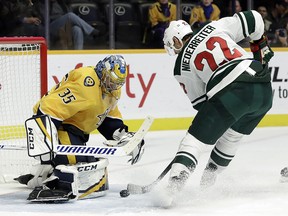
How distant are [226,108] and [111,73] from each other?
0.61 meters

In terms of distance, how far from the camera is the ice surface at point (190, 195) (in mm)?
4852

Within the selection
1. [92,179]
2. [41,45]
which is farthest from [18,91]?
[92,179]

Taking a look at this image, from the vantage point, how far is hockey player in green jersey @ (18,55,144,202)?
5.07 meters

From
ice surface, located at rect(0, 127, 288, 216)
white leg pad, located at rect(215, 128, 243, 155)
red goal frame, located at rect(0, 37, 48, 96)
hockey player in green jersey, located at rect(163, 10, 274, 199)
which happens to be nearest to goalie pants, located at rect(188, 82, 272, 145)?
hockey player in green jersey, located at rect(163, 10, 274, 199)

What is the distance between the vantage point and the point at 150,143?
799 centimetres

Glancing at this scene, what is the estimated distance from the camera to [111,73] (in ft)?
16.9

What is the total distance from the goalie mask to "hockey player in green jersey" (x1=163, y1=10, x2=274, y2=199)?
294 mm

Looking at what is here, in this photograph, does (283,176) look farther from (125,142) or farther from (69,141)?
(69,141)

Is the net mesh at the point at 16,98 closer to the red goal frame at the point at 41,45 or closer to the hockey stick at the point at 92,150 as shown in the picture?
the red goal frame at the point at 41,45

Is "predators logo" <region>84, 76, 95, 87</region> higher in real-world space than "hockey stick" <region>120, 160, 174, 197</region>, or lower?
higher

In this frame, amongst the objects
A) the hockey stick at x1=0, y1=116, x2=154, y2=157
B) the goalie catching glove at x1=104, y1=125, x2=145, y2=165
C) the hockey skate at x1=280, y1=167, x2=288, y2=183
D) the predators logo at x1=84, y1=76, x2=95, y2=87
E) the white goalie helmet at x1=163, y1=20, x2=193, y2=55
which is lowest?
the hockey skate at x1=280, y1=167, x2=288, y2=183

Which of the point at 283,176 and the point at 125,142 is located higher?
the point at 125,142

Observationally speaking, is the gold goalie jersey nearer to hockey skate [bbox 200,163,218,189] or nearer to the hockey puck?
the hockey puck

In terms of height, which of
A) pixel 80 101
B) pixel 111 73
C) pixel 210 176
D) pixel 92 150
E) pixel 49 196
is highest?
pixel 111 73
